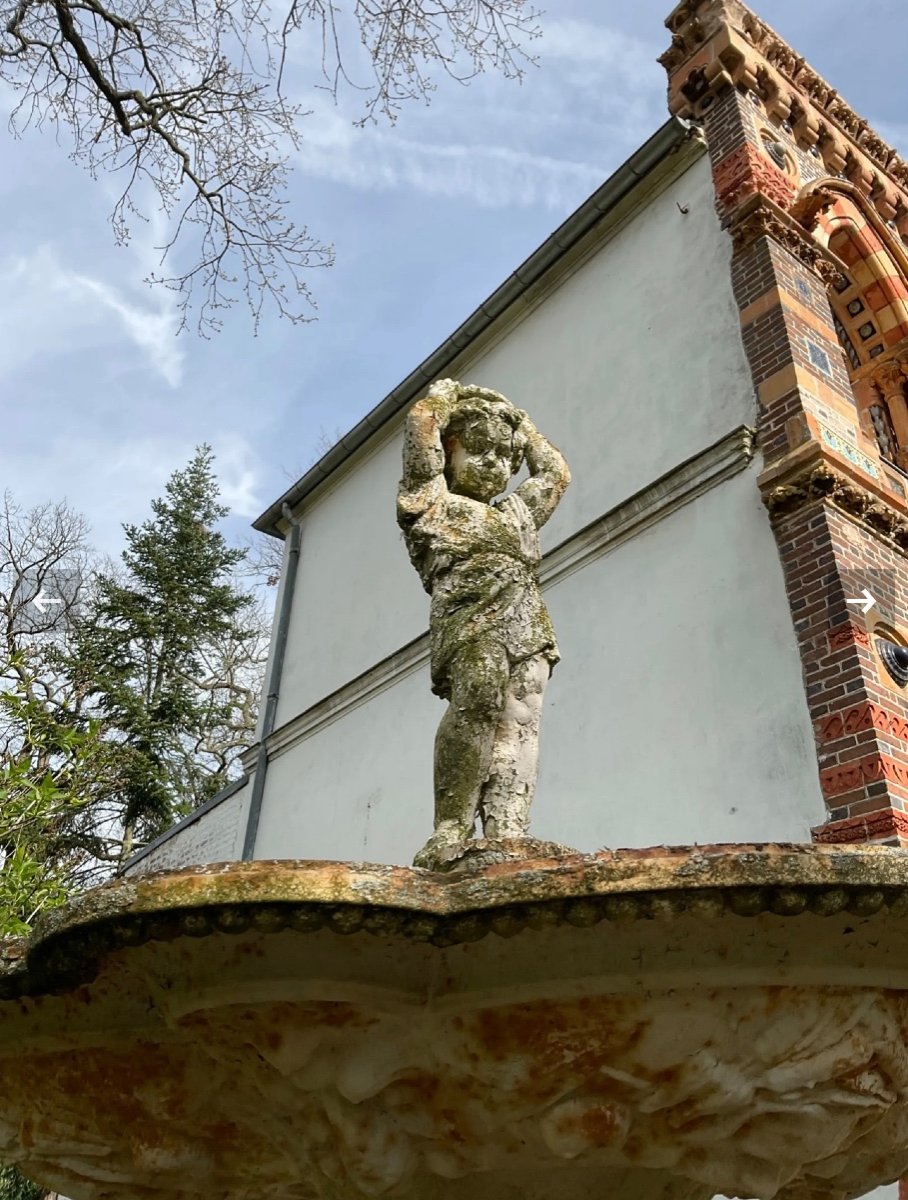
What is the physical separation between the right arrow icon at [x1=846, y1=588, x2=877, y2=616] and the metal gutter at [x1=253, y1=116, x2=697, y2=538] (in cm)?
500

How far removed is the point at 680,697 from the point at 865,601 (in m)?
1.42

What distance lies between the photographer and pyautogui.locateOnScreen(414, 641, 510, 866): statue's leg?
3.15 metres

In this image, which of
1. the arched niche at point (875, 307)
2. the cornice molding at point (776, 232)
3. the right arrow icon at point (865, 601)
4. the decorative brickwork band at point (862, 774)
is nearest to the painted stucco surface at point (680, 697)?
the decorative brickwork band at point (862, 774)

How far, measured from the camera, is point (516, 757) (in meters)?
3.31

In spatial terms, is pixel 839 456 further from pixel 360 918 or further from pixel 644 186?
pixel 360 918

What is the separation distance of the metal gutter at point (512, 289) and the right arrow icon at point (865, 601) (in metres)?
5.00

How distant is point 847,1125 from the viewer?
2.17m

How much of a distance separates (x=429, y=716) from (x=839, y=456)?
4.74 meters

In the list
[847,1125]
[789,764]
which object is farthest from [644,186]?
[847,1125]

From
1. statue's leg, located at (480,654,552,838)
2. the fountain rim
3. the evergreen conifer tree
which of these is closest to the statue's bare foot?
statue's leg, located at (480,654,552,838)

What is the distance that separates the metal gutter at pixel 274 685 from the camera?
42.8ft

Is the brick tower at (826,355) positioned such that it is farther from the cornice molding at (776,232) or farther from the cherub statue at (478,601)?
the cherub statue at (478,601)

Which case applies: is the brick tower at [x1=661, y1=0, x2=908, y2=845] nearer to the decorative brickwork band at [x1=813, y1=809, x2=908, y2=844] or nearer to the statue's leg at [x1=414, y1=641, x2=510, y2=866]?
the decorative brickwork band at [x1=813, y1=809, x2=908, y2=844]

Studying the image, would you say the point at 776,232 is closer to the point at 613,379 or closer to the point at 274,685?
the point at 613,379
